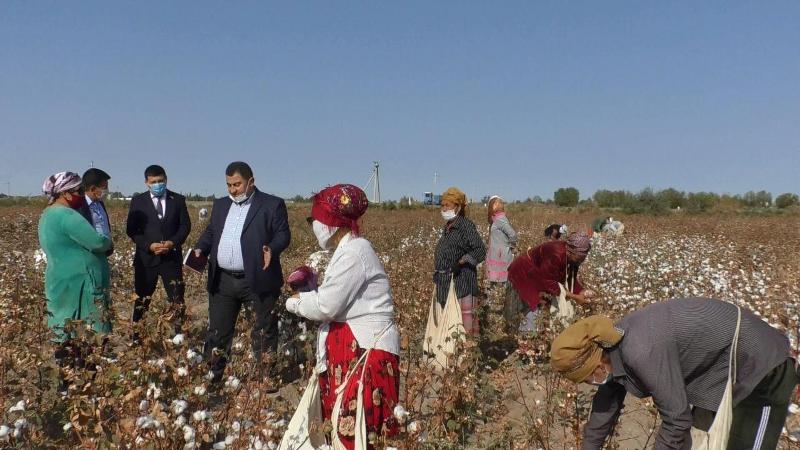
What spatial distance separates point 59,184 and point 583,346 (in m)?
3.16

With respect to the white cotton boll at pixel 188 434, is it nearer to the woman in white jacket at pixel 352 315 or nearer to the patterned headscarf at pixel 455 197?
the woman in white jacket at pixel 352 315

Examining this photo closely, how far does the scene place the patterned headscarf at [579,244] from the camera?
3.93 meters

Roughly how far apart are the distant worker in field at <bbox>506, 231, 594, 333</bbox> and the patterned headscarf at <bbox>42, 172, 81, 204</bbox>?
3.18 m

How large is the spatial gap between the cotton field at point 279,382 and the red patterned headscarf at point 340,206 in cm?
60

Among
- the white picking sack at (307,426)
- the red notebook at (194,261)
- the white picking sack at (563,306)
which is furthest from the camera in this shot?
the white picking sack at (563,306)

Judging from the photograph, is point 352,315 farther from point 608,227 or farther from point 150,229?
point 608,227

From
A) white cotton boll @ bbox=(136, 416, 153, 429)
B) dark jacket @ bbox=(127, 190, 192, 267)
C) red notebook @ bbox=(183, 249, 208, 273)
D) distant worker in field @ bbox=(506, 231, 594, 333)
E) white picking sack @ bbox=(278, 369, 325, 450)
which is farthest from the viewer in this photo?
dark jacket @ bbox=(127, 190, 192, 267)

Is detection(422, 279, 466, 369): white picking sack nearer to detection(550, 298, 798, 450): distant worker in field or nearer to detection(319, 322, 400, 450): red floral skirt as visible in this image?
detection(319, 322, 400, 450): red floral skirt

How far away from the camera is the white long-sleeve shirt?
2285 mm

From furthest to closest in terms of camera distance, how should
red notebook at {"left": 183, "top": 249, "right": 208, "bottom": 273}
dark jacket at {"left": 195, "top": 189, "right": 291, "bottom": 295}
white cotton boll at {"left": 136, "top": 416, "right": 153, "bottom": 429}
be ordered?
red notebook at {"left": 183, "top": 249, "right": 208, "bottom": 273} → dark jacket at {"left": 195, "top": 189, "right": 291, "bottom": 295} → white cotton boll at {"left": 136, "top": 416, "right": 153, "bottom": 429}

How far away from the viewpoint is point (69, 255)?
11.3 feet

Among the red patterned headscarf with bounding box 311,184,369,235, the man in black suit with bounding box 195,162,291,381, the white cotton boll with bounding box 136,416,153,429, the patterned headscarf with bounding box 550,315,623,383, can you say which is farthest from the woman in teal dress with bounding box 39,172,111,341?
the patterned headscarf with bounding box 550,315,623,383

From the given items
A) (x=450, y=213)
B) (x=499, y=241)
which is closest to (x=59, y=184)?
(x=450, y=213)

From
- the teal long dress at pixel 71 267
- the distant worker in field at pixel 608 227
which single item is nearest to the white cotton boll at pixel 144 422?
the teal long dress at pixel 71 267
